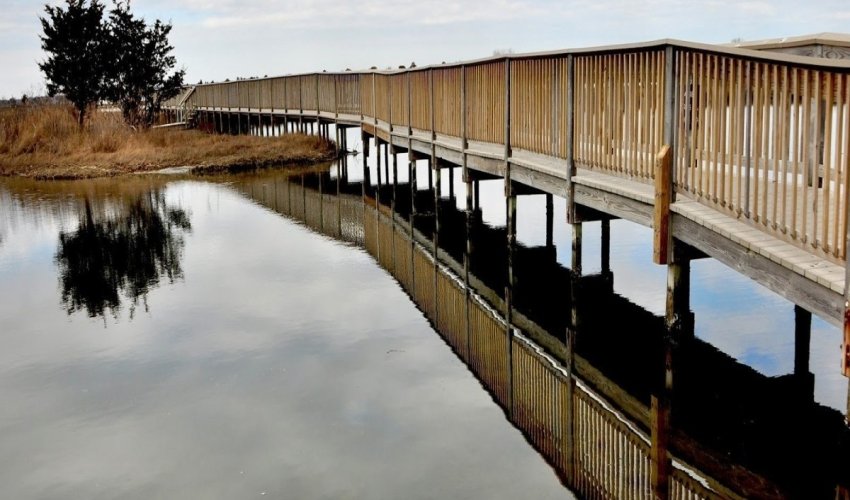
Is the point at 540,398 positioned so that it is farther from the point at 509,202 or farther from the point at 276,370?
the point at 509,202

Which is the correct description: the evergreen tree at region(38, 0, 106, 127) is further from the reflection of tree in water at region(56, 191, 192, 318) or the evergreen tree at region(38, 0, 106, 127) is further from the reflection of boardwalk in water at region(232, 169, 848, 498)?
the reflection of boardwalk in water at region(232, 169, 848, 498)

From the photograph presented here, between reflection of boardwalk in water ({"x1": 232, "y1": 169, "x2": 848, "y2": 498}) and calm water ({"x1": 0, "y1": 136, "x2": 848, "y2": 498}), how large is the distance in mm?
118

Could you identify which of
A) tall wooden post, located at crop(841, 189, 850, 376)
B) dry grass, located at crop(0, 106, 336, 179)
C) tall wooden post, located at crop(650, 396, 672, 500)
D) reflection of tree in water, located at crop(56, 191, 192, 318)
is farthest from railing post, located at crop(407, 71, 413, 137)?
tall wooden post, located at crop(841, 189, 850, 376)

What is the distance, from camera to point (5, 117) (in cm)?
3475

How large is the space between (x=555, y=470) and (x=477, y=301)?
475 cm

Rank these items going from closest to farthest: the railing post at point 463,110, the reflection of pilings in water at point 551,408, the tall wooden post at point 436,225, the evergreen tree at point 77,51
Result: the reflection of pilings in water at point 551,408, the tall wooden post at point 436,225, the railing post at point 463,110, the evergreen tree at point 77,51

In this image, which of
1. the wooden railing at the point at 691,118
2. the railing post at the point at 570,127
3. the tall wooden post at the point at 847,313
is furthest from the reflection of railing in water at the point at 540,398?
the wooden railing at the point at 691,118

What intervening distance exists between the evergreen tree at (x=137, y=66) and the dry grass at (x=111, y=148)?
4.70 ft

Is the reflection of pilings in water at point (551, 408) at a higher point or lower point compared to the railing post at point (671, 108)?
lower

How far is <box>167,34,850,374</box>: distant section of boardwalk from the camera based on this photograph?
6.12m

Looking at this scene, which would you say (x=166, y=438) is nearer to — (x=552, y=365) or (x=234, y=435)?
(x=234, y=435)

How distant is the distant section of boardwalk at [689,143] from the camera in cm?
612

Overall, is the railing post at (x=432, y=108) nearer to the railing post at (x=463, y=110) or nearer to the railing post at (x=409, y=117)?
the railing post at (x=409, y=117)

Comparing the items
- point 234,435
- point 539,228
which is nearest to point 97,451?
point 234,435
